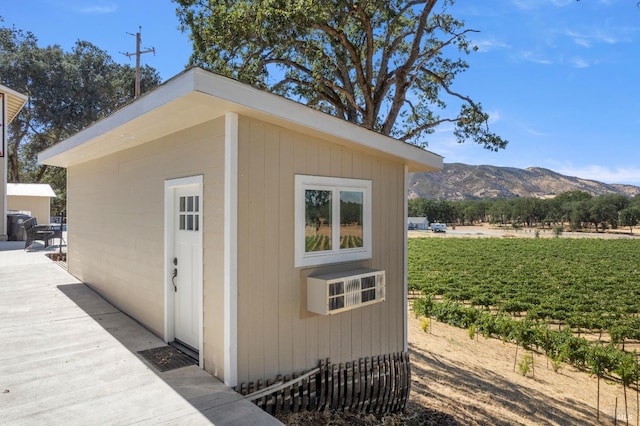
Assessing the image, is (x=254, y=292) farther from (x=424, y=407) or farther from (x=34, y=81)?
(x=34, y=81)

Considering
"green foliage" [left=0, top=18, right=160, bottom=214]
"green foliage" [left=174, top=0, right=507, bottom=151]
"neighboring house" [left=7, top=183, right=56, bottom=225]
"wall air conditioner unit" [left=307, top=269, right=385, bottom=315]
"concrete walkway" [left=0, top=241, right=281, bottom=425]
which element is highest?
"green foliage" [left=0, top=18, right=160, bottom=214]

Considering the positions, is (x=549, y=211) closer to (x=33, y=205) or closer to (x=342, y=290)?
(x=33, y=205)

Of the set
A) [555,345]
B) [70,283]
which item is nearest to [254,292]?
[70,283]

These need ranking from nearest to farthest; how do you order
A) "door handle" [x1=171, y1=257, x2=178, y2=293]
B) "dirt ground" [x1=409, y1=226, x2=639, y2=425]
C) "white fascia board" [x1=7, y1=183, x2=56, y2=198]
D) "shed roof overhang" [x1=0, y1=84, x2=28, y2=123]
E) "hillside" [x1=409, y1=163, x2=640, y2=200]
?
"door handle" [x1=171, y1=257, x2=178, y2=293] < "dirt ground" [x1=409, y1=226, x2=639, y2=425] < "shed roof overhang" [x1=0, y1=84, x2=28, y2=123] < "white fascia board" [x1=7, y1=183, x2=56, y2=198] < "hillside" [x1=409, y1=163, x2=640, y2=200]

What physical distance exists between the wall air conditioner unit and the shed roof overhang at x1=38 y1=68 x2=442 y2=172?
149 centimetres

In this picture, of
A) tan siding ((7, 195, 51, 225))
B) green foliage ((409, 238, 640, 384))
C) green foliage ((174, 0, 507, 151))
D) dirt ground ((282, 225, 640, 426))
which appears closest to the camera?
dirt ground ((282, 225, 640, 426))

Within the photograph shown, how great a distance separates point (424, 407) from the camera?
538 centimetres

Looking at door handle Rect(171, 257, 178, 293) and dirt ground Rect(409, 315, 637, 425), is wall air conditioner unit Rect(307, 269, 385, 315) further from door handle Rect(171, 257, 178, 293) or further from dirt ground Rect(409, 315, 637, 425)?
dirt ground Rect(409, 315, 637, 425)

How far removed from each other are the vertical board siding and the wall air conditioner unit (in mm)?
140

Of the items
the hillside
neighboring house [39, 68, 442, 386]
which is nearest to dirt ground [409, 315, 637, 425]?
neighboring house [39, 68, 442, 386]

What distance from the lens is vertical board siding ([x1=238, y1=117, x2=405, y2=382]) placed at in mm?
3486

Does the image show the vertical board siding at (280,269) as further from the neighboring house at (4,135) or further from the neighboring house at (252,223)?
the neighboring house at (4,135)

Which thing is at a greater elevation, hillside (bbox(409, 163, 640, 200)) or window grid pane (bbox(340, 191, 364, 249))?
hillside (bbox(409, 163, 640, 200))

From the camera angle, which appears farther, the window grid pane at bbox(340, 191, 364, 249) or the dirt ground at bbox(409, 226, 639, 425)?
the dirt ground at bbox(409, 226, 639, 425)
